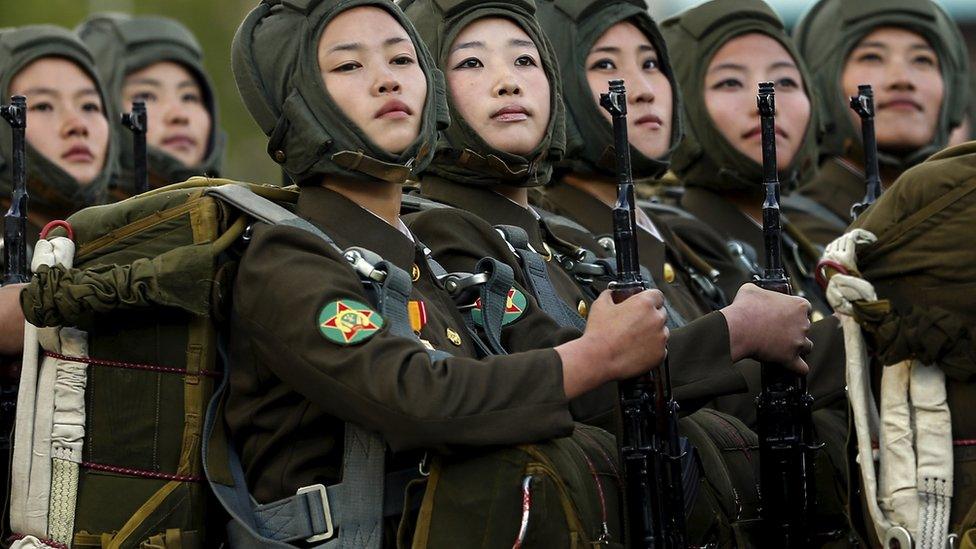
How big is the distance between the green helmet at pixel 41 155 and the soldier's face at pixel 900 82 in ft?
12.4

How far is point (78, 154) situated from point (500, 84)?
302cm

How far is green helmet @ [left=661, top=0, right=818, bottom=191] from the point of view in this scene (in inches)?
358

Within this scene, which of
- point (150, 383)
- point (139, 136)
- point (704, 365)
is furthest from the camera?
point (139, 136)

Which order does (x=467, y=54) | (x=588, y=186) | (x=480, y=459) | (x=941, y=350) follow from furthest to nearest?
1. (x=588, y=186)
2. (x=467, y=54)
3. (x=941, y=350)
4. (x=480, y=459)

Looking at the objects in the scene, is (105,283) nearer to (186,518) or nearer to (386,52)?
(186,518)

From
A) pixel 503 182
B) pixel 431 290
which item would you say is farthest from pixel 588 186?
pixel 431 290

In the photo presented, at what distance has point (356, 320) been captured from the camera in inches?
209

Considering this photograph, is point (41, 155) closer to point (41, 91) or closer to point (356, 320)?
point (41, 91)

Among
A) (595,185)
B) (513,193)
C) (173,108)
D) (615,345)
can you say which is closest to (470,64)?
(513,193)

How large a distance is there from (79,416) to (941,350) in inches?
95.4

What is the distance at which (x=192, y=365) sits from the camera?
219 inches

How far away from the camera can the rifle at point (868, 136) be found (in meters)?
7.23

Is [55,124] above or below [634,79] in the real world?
above

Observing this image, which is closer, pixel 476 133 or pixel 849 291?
pixel 849 291
